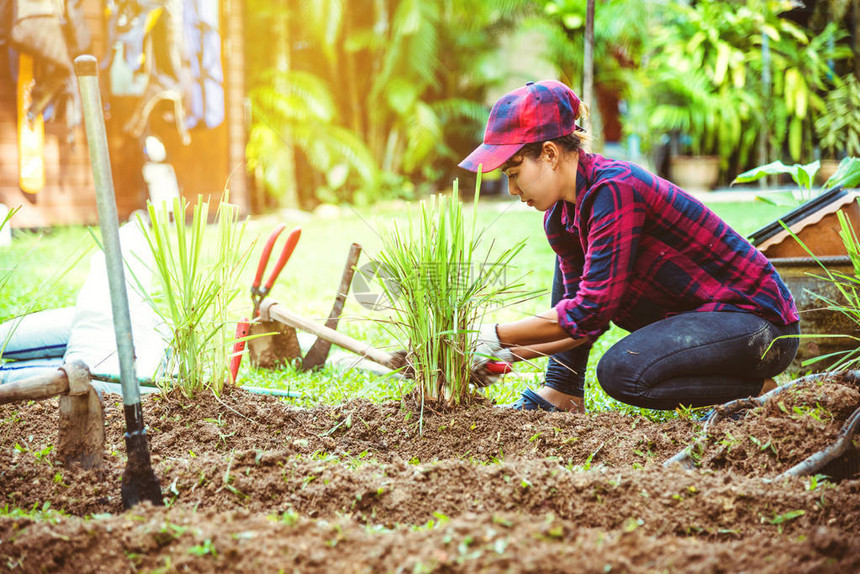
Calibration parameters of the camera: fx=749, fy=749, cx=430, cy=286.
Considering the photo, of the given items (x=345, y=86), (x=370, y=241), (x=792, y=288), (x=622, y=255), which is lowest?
(x=370, y=241)

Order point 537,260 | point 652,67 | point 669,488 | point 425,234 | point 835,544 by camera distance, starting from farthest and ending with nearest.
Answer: point 652,67 < point 537,260 < point 425,234 < point 669,488 < point 835,544

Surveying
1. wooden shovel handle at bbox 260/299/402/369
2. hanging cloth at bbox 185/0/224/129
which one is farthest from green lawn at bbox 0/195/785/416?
hanging cloth at bbox 185/0/224/129

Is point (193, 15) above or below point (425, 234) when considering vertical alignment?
above

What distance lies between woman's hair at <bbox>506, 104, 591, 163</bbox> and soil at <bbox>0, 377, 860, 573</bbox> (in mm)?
736

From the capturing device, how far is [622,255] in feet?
6.79

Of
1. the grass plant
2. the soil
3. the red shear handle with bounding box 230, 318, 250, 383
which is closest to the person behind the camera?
the soil

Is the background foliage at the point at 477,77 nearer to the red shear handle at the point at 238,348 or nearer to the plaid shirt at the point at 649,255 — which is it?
the red shear handle at the point at 238,348

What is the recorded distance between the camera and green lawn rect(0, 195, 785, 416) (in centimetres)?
266

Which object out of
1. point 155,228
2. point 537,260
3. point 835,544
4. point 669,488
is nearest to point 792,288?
point 669,488

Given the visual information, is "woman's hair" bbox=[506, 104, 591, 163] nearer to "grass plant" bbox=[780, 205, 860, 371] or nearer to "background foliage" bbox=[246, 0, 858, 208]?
"grass plant" bbox=[780, 205, 860, 371]

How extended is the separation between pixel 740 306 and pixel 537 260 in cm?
336

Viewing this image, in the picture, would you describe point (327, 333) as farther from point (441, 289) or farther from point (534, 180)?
point (534, 180)

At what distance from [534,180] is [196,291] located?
3.35ft

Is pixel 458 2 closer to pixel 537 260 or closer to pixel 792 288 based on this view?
pixel 537 260
